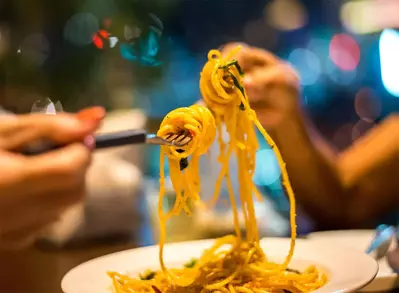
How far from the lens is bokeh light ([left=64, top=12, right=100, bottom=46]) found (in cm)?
176

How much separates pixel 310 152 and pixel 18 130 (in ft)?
2.37

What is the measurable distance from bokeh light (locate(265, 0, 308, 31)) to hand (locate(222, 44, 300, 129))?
6.40ft

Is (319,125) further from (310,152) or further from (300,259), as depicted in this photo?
(300,259)

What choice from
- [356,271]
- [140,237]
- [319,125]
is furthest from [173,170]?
[319,125]

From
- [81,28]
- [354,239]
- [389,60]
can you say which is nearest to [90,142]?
[354,239]

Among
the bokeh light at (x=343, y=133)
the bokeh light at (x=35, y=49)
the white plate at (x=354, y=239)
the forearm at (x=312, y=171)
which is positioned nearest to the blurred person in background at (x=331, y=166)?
the forearm at (x=312, y=171)

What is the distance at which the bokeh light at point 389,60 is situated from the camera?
2.88 metres

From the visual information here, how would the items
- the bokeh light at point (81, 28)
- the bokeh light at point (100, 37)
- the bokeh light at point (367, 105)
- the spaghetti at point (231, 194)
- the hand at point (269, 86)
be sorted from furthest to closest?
1. the bokeh light at point (367, 105)
2. the bokeh light at point (81, 28)
3. the bokeh light at point (100, 37)
4. the hand at point (269, 86)
5. the spaghetti at point (231, 194)

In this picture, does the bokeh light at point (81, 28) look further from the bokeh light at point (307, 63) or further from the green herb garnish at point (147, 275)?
the bokeh light at point (307, 63)

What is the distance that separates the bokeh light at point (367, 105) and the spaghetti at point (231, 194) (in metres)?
2.44

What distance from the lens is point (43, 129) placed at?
2.12ft

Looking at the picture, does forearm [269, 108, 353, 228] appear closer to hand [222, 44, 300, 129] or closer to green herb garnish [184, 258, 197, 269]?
hand [222, 44, 300, 129]

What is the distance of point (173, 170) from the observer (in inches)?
26.7

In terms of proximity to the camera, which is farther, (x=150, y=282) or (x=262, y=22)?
(x=262, y=22)
